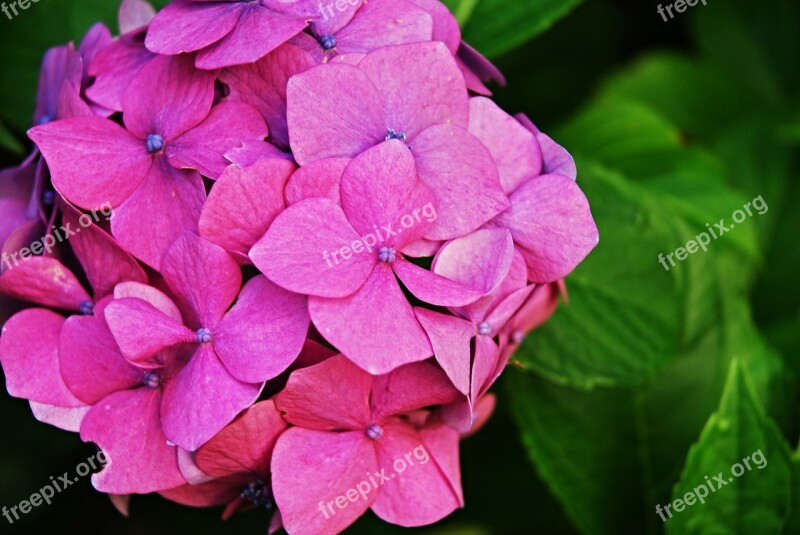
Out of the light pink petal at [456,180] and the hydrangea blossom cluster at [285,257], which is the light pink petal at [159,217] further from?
the light pink petal at [456,180]

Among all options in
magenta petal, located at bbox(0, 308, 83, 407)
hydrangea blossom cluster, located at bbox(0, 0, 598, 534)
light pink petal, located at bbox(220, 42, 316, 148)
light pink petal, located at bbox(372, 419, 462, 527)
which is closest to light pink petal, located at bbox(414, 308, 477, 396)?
hydrangea blossom cluster, located at bbox(0, 0, 598, 534)

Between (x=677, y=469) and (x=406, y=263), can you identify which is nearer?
(x=406, y=263)

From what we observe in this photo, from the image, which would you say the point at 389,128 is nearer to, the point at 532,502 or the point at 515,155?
the point at 515,155

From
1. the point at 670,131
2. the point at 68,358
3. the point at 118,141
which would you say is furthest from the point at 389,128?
the point at 670,131

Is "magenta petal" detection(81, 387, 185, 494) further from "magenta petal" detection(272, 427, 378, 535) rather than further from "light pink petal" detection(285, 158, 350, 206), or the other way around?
"light pink petal" detection(285, 158, 350, 206)

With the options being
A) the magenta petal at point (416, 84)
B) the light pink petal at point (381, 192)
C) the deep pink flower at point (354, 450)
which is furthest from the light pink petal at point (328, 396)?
the magenta petal at point (416, 84)

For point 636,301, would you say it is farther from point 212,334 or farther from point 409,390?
point 212,334
